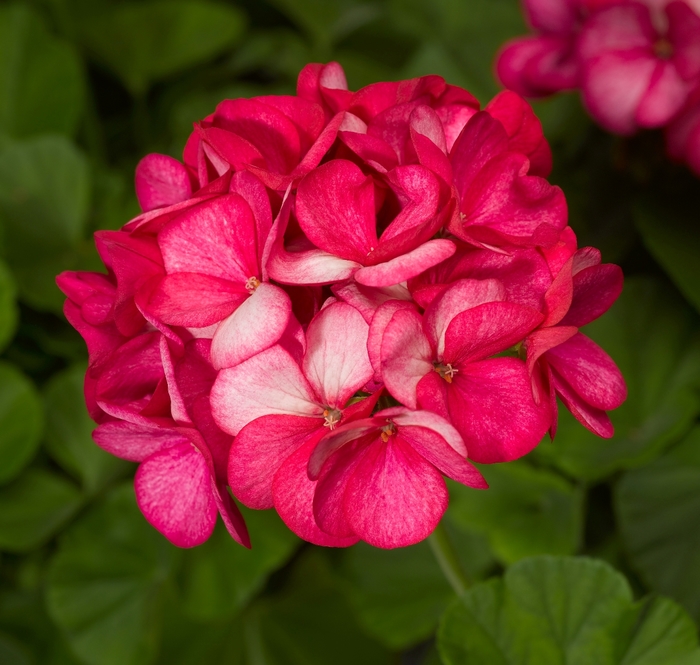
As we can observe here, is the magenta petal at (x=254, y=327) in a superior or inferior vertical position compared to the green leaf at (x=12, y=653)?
superior

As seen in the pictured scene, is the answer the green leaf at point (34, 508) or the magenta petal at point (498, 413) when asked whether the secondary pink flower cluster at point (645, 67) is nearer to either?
the magenta petal at point (498, 413)

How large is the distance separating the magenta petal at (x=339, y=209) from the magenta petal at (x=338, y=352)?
34 mm

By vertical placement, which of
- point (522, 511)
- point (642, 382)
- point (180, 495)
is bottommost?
point (522, 511)

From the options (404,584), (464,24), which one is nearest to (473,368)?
(404,584)

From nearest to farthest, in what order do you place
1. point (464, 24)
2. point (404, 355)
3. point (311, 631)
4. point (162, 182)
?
point (404, 355) → point (162, 182) → point (311, 631) → point (464, 24)

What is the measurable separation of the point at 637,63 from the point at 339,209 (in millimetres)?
439

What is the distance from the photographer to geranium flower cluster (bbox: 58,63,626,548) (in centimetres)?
35

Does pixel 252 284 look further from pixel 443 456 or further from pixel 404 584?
pixel 404 584

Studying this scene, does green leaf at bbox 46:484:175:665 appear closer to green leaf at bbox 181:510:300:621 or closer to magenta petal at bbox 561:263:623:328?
green leaf at bbox 181:510:300:621

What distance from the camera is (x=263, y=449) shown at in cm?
37

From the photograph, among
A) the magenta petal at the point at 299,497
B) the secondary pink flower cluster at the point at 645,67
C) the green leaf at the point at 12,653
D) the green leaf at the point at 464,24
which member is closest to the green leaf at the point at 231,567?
the green leaf at the point at 12,653

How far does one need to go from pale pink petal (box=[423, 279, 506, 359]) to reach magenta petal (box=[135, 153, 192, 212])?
185 millimetres

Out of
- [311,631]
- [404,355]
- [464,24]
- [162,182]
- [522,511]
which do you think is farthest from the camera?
[464,24]

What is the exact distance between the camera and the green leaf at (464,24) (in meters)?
1.01
